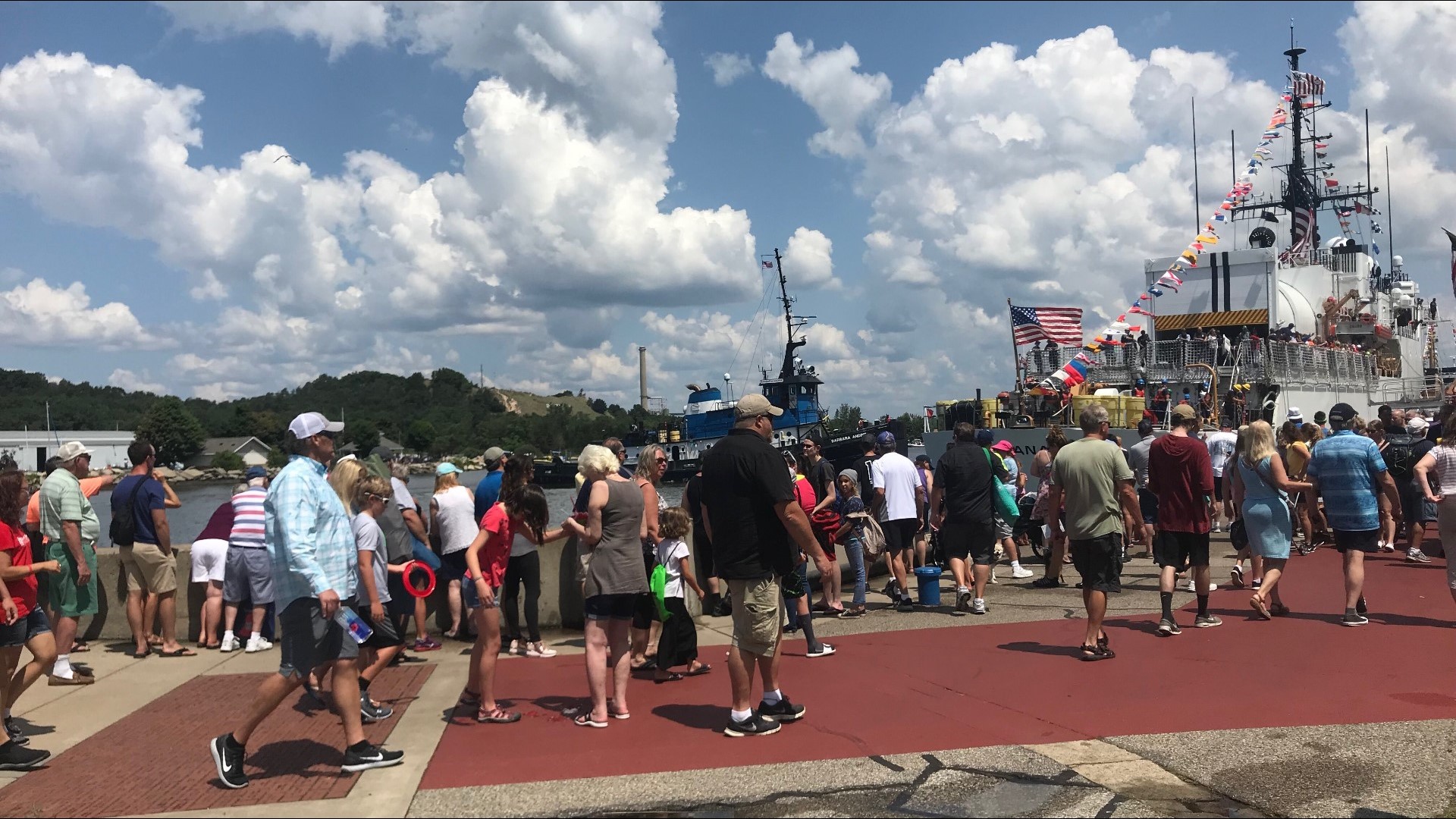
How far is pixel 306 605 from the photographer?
192 inches

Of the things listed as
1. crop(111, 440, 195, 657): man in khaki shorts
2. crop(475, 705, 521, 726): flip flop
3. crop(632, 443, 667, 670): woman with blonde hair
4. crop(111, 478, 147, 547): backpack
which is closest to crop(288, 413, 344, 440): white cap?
crop(475, 705, 521, 726): flip flop

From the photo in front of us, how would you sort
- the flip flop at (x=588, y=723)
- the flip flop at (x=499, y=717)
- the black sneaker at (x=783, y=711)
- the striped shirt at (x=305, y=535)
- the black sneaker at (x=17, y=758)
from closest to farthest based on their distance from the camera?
the striped shirt at (x=305, y=535), the black sneaker at (x=17, y=758), the black sneaker at (x=783, y=711), the flip flop at (x=588, y=723), the flip flop at (x=499, y=717)

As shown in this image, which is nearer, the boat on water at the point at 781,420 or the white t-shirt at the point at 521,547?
the white t-shirt at the point at 521,547

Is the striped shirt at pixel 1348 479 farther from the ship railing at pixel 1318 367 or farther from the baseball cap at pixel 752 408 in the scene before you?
the ship railing at pixel 1318 367

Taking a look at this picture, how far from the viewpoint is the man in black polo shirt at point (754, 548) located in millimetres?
5461

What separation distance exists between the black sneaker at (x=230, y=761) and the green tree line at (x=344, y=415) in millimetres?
85072

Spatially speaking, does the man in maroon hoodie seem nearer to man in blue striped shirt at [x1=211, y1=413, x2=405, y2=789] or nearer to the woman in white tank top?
the woman in white tank top

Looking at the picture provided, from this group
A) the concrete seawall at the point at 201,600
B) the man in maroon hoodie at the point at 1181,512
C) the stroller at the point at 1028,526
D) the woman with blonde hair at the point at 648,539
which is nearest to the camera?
the woman with blonde hair at the point at 648,539

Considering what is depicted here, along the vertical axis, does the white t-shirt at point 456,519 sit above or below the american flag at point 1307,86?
below

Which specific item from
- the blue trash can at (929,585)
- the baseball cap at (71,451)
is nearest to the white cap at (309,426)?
the baseball cap at (71,451)

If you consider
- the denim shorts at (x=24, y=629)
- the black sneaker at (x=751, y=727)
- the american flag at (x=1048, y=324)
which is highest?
the american flag at (x=1048, y=324)

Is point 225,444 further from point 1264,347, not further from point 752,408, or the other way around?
point 752,408

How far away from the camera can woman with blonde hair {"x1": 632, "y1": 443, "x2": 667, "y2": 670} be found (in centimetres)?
654

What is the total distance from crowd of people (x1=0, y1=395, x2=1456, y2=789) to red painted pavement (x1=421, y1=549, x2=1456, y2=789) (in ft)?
0.65
